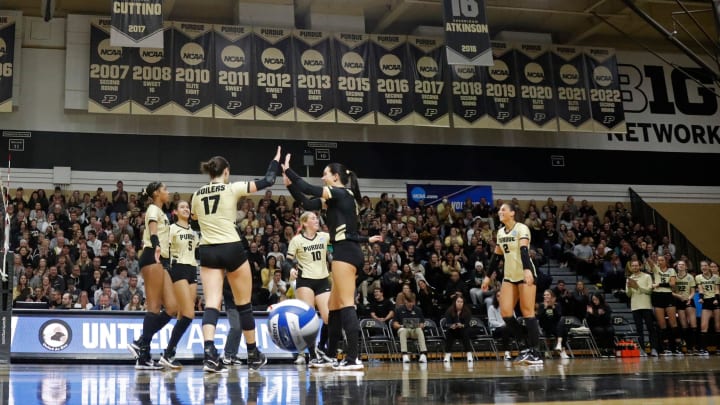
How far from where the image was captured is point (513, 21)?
25703 mm

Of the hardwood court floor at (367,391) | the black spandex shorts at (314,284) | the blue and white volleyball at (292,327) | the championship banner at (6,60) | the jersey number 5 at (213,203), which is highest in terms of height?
the championship banner at (6,60)

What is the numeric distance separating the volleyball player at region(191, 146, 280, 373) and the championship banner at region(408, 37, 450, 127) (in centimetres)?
1533

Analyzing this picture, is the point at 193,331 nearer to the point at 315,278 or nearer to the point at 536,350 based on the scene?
the point at 315,278

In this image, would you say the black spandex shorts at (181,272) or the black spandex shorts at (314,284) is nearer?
the black spandex shorts at (181,272)

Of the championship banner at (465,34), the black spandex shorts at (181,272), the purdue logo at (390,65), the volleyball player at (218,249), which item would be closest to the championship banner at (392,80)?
the purdue logo at (390,65)

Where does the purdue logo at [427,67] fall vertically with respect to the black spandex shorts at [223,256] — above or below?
above

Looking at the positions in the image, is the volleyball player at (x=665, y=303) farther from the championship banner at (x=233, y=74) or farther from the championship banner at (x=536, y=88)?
the championship banner at (x=233, y=74)

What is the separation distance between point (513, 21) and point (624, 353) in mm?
12962

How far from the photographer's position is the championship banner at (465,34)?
17047 millimetres

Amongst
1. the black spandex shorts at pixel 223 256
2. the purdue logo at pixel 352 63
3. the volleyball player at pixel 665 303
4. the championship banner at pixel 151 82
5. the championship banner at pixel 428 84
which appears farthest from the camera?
the championship banner at pixel 428 84

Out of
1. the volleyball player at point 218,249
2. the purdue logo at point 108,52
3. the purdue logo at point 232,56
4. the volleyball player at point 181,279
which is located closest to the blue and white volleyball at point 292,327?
the volleyball player at point 218,249

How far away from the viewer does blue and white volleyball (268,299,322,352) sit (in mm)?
7605

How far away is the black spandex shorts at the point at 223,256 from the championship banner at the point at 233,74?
1413 cm

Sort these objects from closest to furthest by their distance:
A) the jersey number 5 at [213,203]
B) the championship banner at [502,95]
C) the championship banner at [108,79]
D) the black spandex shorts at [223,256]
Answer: the black spandex shorts at [223,256]
the jersey number 5 at [213,203]
the championship banner at [108,79]
the championship banner at [502,95]
